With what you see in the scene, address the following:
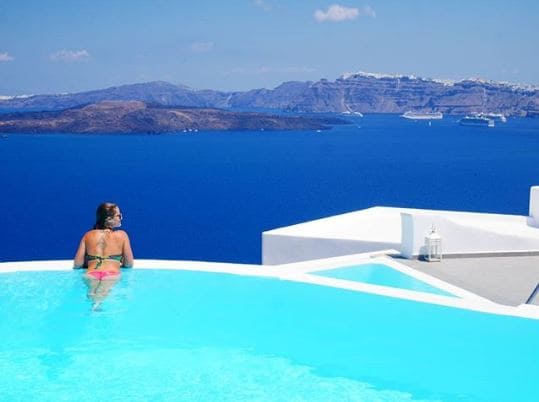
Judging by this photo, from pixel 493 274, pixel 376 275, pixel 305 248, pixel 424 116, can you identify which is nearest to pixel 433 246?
pixel 493 274

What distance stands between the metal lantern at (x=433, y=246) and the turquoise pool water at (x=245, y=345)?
6.28 ft

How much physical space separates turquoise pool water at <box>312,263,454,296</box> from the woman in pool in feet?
5.03

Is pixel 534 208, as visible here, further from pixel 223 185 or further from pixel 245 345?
pixel 223 185

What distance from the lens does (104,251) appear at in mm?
5562

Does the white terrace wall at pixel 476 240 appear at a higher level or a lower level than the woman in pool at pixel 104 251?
lower

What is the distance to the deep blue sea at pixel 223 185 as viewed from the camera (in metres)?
34.2

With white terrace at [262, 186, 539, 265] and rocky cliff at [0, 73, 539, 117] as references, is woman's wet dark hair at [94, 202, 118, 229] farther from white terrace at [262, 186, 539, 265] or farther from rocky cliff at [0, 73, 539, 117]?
rocky cliff at [0, 73, 539, 117]

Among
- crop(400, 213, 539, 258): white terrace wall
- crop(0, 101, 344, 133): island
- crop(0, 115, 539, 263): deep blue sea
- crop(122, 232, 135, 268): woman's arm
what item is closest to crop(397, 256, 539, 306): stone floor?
crop(400, 213, 539, 258): white terrace wall

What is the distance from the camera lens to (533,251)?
7445 millimetres

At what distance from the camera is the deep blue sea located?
34.2m

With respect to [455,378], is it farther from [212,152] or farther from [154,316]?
[212,152]

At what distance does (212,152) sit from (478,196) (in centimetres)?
3427

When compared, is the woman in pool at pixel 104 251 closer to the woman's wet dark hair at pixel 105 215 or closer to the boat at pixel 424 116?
the woman's wet dark hair at pixel 105 215

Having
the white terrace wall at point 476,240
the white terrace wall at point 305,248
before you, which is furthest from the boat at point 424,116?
the white terrace wall at point 476,240
